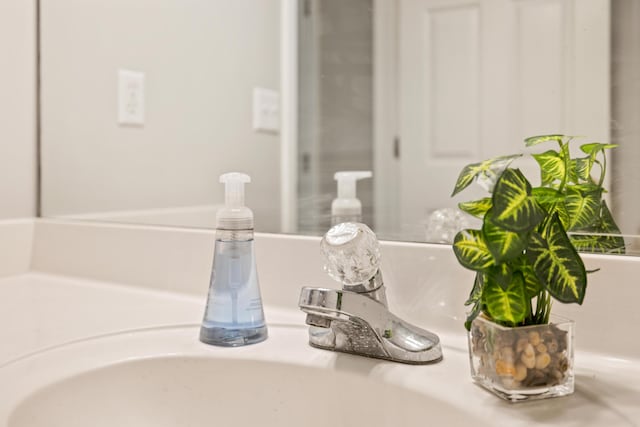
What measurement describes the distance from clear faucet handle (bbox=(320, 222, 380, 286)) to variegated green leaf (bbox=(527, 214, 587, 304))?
159mm

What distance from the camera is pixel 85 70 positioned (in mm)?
1154

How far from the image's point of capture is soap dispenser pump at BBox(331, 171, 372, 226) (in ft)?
2.81

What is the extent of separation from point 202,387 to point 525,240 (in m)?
0.38

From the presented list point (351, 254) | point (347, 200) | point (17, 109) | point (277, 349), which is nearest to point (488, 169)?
point (351, 254)

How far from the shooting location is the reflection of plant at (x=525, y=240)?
43 cm

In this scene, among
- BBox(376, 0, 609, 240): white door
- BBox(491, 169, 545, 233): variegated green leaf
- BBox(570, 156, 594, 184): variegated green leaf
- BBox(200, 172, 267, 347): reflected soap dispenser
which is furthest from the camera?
BBox(376, 0, 609, 240): white door

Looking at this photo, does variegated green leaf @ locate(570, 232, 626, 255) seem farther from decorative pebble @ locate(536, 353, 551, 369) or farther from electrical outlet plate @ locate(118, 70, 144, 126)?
A: electrical outlet plate @ locate(118, 70, 144, 126)

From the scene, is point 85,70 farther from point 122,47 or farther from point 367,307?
point 367,307

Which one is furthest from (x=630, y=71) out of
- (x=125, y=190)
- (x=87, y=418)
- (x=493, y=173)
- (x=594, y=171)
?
(x=125, y=190)

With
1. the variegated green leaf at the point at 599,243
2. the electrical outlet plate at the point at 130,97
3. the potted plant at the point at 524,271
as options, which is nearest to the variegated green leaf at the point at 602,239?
the variegated green leaf at the point at 599,243

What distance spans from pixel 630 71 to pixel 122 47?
889mm

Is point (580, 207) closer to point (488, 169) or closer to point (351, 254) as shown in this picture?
point (488, 169)

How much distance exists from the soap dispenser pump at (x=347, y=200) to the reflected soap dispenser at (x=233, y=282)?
0.74 feet

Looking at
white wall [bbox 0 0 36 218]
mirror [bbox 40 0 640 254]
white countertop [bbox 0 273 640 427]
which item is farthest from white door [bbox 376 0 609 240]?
white wall [bbox 0 0 36 218]
